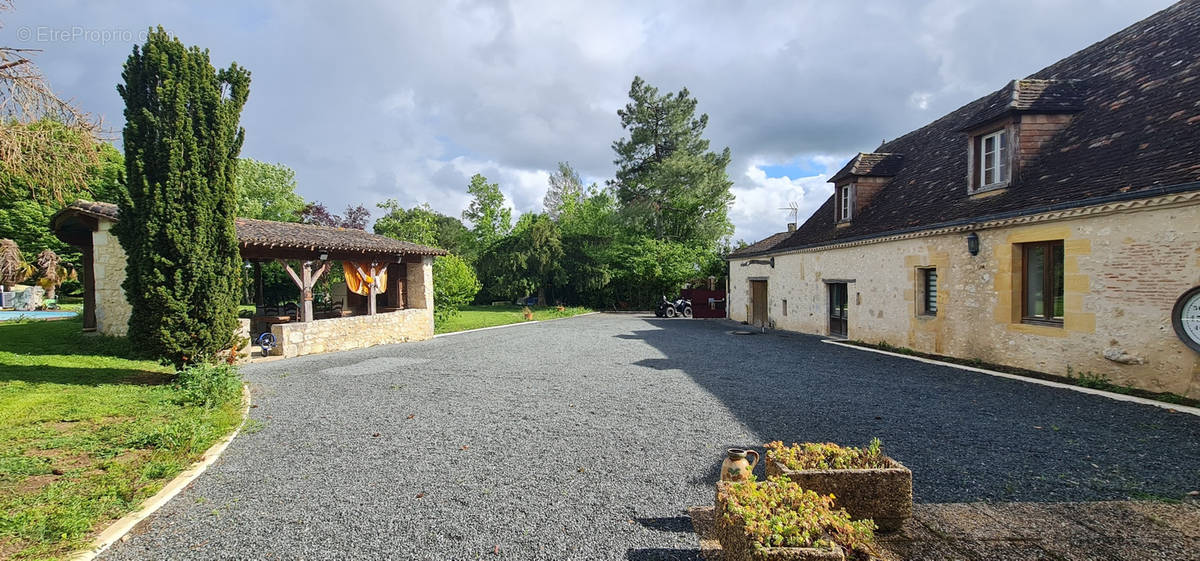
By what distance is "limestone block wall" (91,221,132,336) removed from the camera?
11.4 metres

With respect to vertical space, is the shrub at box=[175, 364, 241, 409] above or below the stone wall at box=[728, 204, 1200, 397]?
below

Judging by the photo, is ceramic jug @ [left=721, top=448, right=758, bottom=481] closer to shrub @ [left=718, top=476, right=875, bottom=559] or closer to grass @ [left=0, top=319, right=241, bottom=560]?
shrub @ [left=718, top=476, right=875, bottom=559]

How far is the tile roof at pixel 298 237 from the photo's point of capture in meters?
11.0

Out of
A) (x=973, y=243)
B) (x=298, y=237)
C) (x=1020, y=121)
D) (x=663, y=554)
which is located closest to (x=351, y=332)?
(x=298, y=237)

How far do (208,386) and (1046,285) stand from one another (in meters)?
13.5

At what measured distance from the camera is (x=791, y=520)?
2525 millimetres

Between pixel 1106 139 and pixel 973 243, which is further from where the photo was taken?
pixel 973 243

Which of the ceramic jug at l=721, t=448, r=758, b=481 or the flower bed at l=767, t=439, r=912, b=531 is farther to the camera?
the ceramic jug at l=721, t=448, r=758, b=481

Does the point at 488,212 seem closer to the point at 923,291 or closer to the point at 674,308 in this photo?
the point at 674,308

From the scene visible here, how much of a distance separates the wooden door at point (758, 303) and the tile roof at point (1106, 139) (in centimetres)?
710

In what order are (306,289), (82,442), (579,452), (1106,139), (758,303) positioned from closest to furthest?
1. (579,452)
2. (82,442)
3. (1106,139)
4. (306,289)
5. (758,303)

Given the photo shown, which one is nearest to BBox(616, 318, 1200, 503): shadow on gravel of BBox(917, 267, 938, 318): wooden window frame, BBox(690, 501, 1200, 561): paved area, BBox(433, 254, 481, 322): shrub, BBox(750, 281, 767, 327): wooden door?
BBox(690, 501, 1200, 561): paved area

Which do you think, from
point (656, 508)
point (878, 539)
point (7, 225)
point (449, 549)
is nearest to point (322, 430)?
point (449, 549)

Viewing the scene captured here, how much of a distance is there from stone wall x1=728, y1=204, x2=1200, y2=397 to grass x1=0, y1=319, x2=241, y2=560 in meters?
11.5
